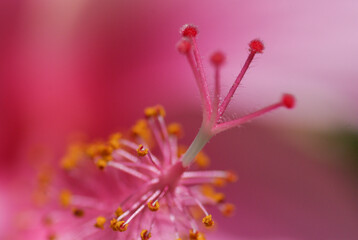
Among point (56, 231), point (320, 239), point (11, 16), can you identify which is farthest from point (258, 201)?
point (11, 16)

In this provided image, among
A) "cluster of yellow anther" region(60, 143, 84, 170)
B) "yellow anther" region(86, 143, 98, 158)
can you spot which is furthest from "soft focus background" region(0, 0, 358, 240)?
"yellow anther" region(86, 143, 98, 158)

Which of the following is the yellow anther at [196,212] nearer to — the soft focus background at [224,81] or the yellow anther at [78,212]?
the soft focus background at [224,81]

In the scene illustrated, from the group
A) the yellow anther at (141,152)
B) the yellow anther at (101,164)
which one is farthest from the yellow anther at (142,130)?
the yellow anther at (141,152)

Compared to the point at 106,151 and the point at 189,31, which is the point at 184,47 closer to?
the point at 189,31

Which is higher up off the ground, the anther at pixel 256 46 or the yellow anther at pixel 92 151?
the yellow anther at pixel 92 151

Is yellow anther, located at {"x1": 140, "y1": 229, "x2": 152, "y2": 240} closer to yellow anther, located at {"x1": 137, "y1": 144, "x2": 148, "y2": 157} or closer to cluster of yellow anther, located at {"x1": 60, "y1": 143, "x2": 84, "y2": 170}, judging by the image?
yellow anther, located at {"x1": 137, "y1": 144, "x2": 148, "y2": 157}

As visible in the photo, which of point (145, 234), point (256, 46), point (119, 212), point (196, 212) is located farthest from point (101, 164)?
point (256, 46)

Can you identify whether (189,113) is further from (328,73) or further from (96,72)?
(328,73)
